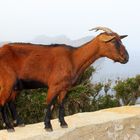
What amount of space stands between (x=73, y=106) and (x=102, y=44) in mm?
7304

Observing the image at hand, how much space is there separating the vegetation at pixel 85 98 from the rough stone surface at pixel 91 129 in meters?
3.70

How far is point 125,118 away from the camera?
887 cm

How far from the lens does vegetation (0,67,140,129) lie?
1349cm

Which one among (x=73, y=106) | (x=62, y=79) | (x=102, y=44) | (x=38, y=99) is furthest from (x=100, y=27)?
(x=73, y=106)

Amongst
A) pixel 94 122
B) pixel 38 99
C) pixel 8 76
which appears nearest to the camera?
pixel 8 76

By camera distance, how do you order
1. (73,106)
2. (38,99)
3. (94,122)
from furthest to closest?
1. (73,106)
2. (38,99)
3. (94,122)

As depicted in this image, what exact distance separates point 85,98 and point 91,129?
671 centimetres

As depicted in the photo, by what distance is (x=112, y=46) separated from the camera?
25.4ft

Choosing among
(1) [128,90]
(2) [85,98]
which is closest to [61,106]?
(2) [85,98]

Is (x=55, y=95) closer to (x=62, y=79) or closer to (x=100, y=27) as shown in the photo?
(x=62, y=79)

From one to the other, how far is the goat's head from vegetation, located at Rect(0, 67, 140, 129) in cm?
497

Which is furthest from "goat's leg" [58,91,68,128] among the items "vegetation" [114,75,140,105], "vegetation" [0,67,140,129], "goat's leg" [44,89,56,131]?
"vegetation" [114,75,140,105]

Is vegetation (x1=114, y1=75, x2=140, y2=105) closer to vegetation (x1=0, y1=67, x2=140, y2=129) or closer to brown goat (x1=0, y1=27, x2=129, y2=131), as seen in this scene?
vegetation (x1=0, y1=67, x2=140, y2=129)

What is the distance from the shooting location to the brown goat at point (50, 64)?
25.2 ft
